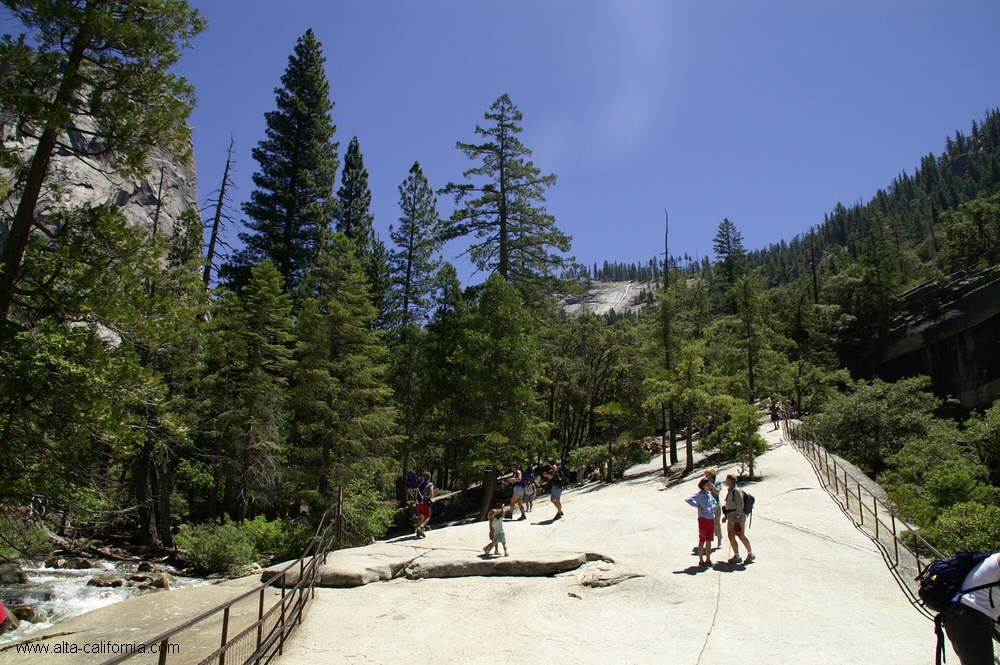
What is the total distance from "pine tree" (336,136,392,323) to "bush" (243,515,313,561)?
14.8 m

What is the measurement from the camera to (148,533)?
20.9m

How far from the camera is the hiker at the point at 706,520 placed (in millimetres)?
10633

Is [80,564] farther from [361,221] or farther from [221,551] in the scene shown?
[361,221]

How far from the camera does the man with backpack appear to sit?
4.64 meters

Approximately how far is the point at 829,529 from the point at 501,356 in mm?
12662

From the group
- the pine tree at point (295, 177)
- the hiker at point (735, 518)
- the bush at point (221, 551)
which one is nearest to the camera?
the hiker at point (735, 518)

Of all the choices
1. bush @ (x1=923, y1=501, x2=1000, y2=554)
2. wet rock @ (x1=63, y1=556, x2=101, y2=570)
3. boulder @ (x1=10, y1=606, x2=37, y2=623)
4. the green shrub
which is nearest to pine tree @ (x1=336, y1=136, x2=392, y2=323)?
the green shrub

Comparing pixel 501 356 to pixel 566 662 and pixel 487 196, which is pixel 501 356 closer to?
pixel 487 196

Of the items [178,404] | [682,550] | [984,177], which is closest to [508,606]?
[682,550]

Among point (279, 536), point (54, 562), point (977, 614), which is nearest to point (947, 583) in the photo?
point (977, 614)

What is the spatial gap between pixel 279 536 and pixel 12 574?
22.8ft

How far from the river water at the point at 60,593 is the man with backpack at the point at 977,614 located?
14050 mm

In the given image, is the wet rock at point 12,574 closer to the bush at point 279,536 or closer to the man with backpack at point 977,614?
the bush at point 279,536

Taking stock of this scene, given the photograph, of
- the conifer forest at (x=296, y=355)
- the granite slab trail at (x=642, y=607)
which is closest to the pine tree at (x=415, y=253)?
the conifer forest at (x=296, y=355)
